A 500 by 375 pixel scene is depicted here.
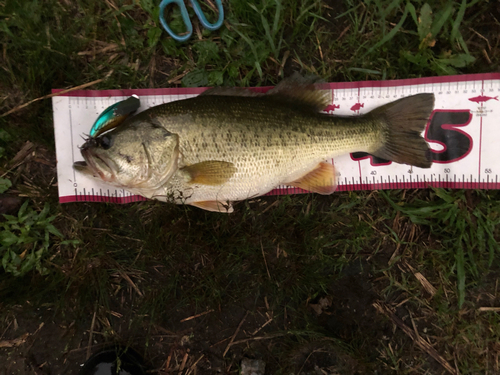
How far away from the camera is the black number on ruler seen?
272 cm

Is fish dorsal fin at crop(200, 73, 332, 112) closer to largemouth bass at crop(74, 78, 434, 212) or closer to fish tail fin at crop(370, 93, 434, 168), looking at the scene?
largemouth bass at crop(74, 78, 434, 212)

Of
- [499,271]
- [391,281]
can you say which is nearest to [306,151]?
[391,281]

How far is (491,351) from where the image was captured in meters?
2.79

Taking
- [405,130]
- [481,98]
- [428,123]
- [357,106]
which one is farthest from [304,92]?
[481,98]

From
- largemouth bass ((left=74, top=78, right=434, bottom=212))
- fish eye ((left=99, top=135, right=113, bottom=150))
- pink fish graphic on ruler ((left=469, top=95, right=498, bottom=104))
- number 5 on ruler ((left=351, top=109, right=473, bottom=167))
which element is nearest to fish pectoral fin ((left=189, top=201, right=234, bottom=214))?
largemouth bass ((left=74, top=78, right=434, bottom=212))

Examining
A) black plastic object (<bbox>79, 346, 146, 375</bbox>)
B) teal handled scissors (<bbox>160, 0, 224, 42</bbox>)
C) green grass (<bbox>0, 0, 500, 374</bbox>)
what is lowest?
black plastic object (<bbox>79, 346, 146, 375</bbox>)

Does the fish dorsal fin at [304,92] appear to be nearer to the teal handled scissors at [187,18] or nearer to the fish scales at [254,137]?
the fish scales at [254,137]

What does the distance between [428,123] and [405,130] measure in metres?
→ 0.34

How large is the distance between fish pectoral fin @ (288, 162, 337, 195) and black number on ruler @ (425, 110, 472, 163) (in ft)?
3.04

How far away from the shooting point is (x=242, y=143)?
2.35m

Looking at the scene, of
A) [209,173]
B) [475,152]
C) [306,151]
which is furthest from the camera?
[475,152]

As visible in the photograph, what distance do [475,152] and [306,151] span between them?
1510mm

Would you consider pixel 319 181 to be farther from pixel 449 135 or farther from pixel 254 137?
pixel 449 135

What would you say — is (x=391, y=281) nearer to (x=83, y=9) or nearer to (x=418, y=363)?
(x=418, y=363)
